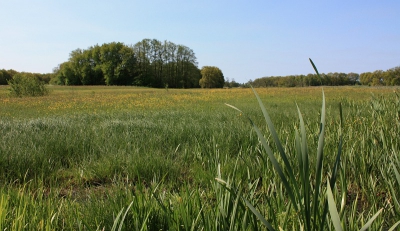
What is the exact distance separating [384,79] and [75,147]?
264 feet

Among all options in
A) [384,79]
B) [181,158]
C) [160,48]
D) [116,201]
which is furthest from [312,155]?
[384,79]

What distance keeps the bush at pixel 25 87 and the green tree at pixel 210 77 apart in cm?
4720

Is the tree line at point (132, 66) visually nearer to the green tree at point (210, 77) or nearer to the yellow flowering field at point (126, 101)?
the green tree at point (210, 77)

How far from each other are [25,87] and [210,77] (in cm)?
5012

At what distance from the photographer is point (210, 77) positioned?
70375 mm

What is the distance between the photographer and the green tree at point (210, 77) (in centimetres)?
6969

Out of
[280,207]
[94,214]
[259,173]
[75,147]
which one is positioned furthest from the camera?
[75,147]

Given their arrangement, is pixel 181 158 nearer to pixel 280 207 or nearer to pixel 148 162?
pixel 148 162

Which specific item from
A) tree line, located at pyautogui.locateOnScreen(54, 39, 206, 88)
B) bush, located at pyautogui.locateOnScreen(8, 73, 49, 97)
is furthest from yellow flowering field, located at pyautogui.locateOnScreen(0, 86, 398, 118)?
tree line, located at pyautogui.locateOnScreen(54, 39, 206, 88)

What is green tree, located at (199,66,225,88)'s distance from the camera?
229ft

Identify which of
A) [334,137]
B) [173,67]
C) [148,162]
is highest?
[173,67]

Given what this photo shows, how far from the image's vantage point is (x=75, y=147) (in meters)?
4.11

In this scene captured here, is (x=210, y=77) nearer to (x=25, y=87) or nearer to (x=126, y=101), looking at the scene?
(x=25, y=87)

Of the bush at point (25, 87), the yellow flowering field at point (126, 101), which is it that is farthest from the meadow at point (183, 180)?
the bush at point (25, 87)
